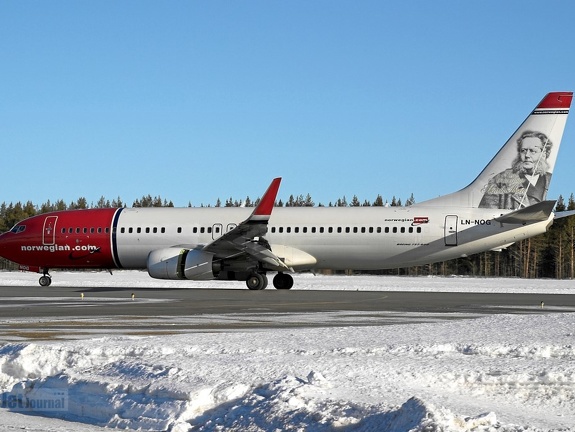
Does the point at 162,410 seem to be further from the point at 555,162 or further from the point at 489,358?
the point at 555,162

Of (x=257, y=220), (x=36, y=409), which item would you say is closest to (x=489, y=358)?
(x=36, y=409)

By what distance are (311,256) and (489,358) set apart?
23.2 metres

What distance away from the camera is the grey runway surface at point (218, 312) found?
48.2 feet

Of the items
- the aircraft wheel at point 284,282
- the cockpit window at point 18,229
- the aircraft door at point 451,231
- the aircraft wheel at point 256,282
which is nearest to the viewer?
the aircraft door at point 451,231

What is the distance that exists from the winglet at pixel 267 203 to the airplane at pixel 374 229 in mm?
37

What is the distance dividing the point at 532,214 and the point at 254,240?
9.56 meters

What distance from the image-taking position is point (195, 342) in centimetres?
1078

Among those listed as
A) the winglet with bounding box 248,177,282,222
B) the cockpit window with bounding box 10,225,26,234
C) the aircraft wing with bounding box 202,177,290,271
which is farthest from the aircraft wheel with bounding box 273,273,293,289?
the cockpit window with bounding box 10,225,26,234

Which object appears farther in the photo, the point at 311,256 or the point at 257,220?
the point at 311,256

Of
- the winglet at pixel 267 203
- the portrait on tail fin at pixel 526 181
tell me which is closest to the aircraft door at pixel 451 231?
the portrait on tail fin at pixel 526 181

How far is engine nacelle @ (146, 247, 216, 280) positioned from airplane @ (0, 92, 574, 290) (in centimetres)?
4

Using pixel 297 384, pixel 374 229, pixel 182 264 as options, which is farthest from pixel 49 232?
pixel 297 384

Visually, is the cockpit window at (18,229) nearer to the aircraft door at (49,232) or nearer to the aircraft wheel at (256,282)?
the aircraft door at (49,232)

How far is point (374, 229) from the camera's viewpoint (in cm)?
3139
